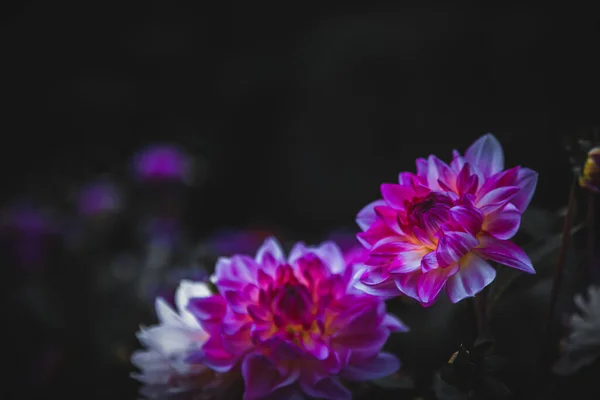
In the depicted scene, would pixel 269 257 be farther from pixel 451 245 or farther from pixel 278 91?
pixel 278 91

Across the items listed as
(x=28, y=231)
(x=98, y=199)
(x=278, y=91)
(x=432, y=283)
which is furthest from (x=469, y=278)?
(x=278, y=91)

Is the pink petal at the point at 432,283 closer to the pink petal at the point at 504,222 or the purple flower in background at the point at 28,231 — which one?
the pink petal at the point at 504,222

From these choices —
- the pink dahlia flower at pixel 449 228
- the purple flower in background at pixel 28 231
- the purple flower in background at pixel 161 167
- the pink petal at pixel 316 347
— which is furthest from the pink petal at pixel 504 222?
the purple flower in background at pixel 161 167

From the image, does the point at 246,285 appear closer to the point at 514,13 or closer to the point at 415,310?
the point at 415,310

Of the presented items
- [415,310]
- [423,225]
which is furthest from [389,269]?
[415,310]

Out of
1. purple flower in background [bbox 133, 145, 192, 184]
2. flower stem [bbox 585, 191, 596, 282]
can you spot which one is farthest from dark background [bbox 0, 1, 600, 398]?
flower stem [bbox 585, 191, 596, 282]

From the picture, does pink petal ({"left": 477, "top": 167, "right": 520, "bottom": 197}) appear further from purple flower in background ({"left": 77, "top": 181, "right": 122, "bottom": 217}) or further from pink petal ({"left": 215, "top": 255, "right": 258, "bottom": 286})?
purple flower in background ({"left": 77, "top": 181, "right": 122, "bottom": 217})
